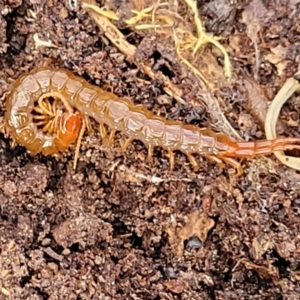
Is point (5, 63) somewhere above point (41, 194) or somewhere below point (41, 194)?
above

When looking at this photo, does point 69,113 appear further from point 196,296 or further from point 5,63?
point 196,296

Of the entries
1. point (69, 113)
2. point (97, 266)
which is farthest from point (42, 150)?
point (97, 266)

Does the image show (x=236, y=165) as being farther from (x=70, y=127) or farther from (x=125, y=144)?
(x=70, y=127)

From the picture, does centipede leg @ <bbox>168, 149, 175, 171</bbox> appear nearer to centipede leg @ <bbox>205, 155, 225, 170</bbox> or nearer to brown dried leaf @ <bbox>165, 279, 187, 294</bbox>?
centipede leg @ <bbox>205, 155, 225, 170</bbox>

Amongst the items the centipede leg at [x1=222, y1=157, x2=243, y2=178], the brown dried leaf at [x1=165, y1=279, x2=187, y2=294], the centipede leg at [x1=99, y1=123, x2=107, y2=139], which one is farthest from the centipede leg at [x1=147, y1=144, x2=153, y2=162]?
the brown dried leaf at [x1=165, y1=279, x2=187, y2=294]

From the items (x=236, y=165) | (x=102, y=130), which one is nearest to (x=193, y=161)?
(x=236, y=165)

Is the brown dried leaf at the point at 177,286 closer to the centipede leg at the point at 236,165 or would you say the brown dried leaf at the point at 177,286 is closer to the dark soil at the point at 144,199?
the dark soil at the point at 144,199

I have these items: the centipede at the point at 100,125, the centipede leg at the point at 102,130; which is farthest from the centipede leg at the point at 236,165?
the centipede leg at the point at 102,130
